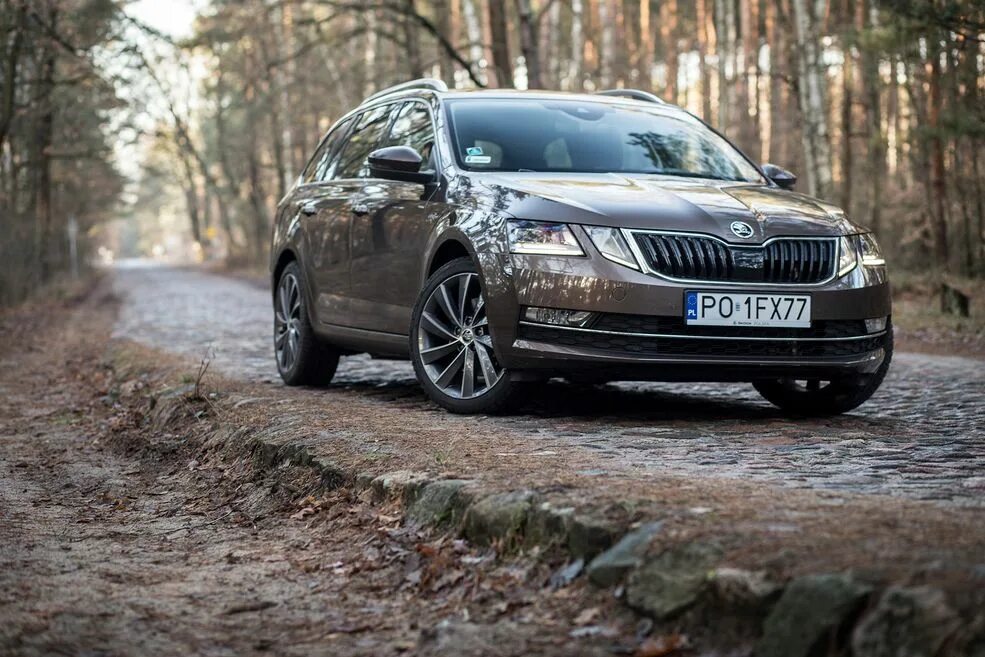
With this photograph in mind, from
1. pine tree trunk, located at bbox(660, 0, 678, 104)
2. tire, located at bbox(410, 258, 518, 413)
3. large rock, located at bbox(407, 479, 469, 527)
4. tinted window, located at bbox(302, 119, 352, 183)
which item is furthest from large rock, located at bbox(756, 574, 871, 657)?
pine tree trunk, located at bbox(660, 0, 678, 104)

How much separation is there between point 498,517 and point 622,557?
28.0 inches

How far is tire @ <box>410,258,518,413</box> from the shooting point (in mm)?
6855

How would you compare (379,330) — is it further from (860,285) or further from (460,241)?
(860,285)

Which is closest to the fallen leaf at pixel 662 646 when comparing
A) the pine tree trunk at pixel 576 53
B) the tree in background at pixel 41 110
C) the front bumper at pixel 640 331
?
the front bumper at pixel 640 331

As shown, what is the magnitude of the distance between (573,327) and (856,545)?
2.96 m

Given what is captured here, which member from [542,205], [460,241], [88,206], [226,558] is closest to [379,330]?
[460,241]

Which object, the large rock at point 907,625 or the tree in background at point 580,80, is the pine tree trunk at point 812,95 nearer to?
the tree in background at point 580,80

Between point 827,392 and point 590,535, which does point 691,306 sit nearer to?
point 827,392

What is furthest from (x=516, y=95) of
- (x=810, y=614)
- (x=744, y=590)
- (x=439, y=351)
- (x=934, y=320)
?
(x=934, y=320)

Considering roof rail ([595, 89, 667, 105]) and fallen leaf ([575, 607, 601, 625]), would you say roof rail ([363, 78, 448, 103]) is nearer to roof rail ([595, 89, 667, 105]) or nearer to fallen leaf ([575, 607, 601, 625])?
roof rail ([595, 89, 667, 105])

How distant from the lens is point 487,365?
688 cm

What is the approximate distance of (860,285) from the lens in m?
6.70

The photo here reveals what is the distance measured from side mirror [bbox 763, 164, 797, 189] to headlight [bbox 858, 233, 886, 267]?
43.2 inches

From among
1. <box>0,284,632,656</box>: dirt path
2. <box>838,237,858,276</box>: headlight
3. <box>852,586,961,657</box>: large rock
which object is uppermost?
<box>838,237,858,276</box>: headlight
